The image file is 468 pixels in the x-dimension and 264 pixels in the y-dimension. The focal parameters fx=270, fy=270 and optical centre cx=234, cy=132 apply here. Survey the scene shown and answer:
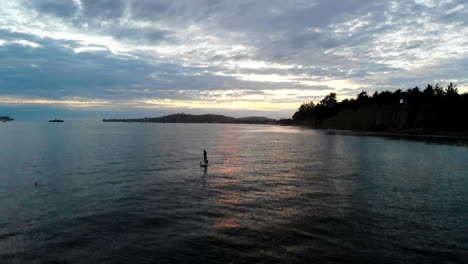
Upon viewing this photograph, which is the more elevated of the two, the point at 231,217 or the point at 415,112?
the point at 415,112

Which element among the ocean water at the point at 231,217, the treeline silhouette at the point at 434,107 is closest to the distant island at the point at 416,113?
the treeline silhouette at the point at 434,107

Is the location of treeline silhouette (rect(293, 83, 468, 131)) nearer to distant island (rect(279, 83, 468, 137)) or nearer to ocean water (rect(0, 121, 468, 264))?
distant island (rect(279, 83, 468, 137))

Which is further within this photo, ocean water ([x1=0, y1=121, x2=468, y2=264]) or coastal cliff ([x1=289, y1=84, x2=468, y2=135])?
coastal cliff ([x1=289, y1=84, x2=468, y2=135])

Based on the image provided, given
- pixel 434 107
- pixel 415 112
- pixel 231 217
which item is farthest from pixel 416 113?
pixel 231 217

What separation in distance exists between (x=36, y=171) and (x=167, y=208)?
81.3 ft

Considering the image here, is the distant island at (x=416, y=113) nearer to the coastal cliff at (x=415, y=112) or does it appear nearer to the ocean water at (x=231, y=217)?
the coastal cliff at (x=415, y=112)

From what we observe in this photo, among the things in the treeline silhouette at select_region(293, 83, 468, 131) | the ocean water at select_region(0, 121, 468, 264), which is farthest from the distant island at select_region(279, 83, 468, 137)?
the ocean water at select_region(0, 121, 468, 264)

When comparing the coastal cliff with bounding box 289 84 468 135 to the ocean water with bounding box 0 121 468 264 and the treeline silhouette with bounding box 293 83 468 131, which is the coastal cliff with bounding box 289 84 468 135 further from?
the ocean water with bounding box 0 121 468 264

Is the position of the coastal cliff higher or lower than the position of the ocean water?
higher

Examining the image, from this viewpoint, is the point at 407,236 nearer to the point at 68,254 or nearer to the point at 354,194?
the point at 354,194

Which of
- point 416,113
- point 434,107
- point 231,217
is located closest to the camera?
point 231,217

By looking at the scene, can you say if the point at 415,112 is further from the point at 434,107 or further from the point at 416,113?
the point at 434,107

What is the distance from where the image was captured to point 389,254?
1304 cm

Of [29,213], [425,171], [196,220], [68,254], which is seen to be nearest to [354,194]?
[196,220]
